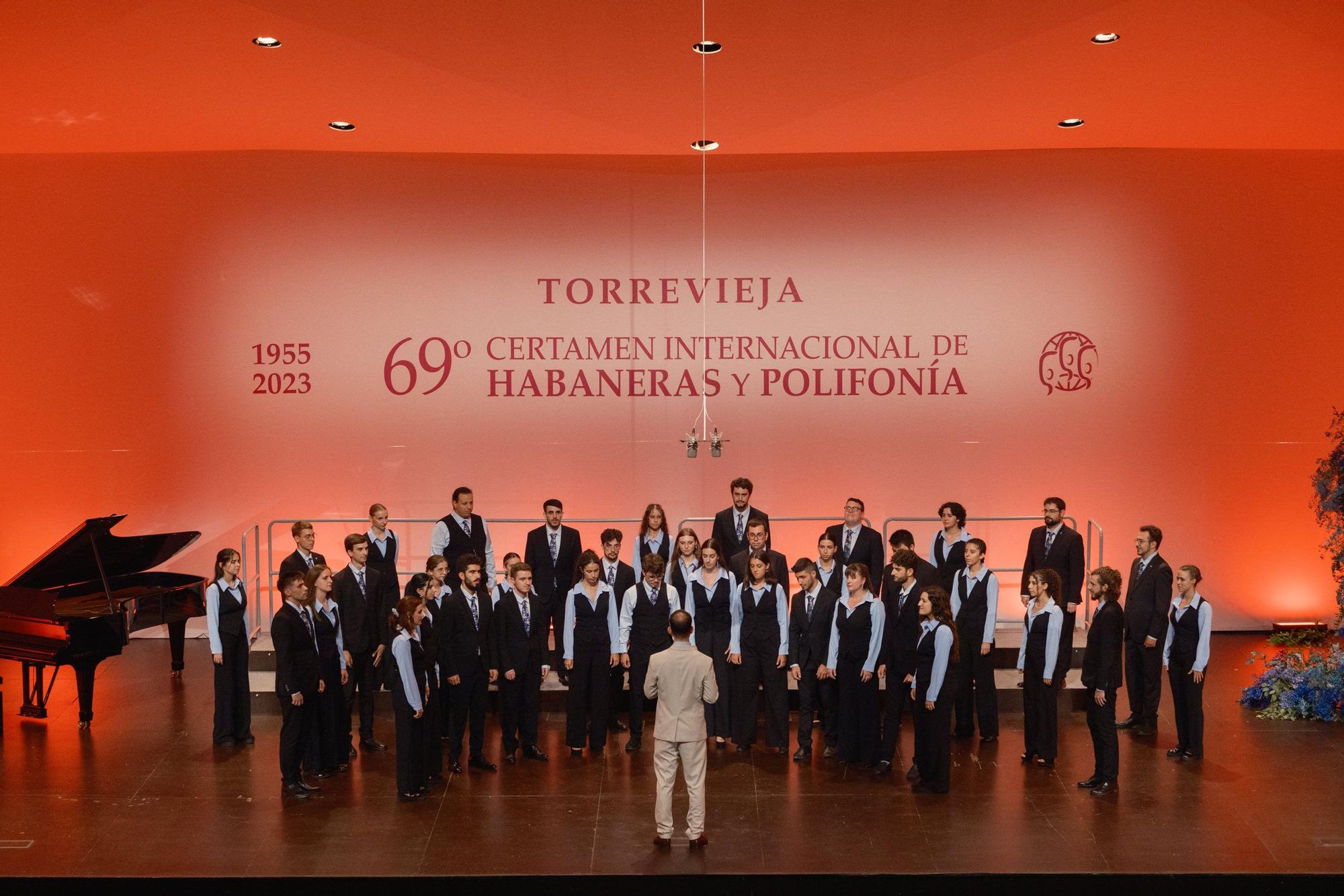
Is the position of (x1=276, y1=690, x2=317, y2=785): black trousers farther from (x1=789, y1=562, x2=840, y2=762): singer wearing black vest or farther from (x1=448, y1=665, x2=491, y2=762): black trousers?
(x1=789, y1=562, x2=840, y2=762): singer wearing black vest

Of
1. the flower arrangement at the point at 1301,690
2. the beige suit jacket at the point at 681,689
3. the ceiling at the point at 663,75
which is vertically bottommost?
the flower arrangement at the point at 1301,690

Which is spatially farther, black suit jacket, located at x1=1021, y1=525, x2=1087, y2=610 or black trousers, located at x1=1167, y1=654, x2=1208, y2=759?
black suit jacket, located at x1=1021, y1=525, x2=1087, y2=610

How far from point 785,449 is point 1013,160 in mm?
3284

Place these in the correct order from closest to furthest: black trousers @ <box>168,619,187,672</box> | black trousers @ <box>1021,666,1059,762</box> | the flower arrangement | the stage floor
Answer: the stage floor
black trousers @ <box>1021,666,1059,762</box>
the flower arrangement
black trousers @ <box>168,619,187,672</box>

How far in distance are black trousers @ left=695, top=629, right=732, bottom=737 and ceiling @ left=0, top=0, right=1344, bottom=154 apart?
3752 millimetres

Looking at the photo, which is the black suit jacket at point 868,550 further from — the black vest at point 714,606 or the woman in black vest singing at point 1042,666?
the woman in black vest singing at point 1042,666

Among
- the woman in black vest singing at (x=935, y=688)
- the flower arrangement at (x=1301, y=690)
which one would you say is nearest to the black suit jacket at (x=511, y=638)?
the woman in black vest singing at (x=935, y=688)

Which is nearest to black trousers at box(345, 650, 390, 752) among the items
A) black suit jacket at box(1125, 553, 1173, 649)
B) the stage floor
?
the stage floor

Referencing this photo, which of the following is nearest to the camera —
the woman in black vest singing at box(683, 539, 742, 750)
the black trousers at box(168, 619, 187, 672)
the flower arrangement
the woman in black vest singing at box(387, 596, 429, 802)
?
the woman in black vest singing at box(387, 596, 429, 802)

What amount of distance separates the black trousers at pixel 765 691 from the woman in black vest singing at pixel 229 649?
129 inches

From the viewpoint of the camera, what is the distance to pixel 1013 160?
11.4 m

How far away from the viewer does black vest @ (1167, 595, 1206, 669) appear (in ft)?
26.2

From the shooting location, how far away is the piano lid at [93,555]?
8648mm

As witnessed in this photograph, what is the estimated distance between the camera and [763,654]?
324 inches
